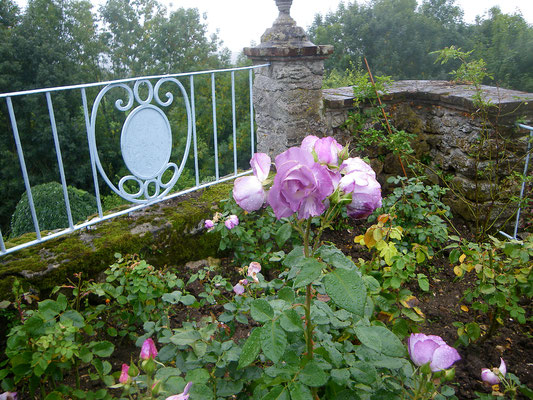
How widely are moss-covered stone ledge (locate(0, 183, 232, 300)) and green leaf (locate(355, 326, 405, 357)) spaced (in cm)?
153

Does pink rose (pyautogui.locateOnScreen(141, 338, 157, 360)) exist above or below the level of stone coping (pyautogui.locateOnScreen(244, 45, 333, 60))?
below

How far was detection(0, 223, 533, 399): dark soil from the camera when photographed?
5.79 ft

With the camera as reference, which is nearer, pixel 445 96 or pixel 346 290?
Answer: pixel 346 290

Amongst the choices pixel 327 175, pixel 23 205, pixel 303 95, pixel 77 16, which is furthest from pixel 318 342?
pixel 77 16

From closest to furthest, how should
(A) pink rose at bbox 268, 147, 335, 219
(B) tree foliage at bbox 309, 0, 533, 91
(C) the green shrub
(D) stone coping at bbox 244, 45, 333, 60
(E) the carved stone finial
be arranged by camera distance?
(A) pink rose at bbox 268, 147, 335, 219, (D) stone coping at bbox 244, 45, 333, 60, (E) the carved stone finial, (C) the green shrub, (B) tree foliage at bbox 309, 0, 533, 91

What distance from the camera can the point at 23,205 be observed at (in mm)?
9539

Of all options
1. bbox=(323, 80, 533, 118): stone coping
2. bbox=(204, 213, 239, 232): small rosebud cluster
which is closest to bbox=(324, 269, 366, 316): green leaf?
bbox=(204, 213, 239, 232): small rosebud cluster

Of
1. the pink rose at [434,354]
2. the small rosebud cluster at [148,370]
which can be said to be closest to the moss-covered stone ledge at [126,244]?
the small rosebud cluster at [148,370]

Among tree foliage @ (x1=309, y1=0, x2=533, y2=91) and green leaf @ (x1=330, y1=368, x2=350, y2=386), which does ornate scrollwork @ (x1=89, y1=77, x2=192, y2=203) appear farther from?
tree foliage @ (x1=309, y1=0, x2=533, y2=91)

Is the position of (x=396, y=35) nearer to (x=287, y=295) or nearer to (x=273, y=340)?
(x=287, y=295)

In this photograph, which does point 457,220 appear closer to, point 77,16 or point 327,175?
point 327,175

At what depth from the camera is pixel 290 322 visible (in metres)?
0.94

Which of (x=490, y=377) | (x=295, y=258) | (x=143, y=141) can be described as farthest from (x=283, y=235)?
(x=143, y=141)

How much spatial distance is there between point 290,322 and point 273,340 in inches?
2.4
